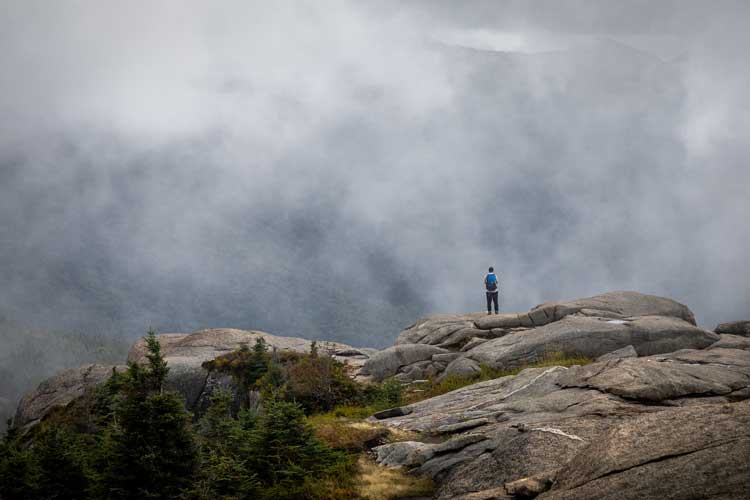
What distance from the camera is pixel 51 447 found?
71.0ft

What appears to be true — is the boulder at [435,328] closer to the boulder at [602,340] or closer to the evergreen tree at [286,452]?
the boulder at [602,340]

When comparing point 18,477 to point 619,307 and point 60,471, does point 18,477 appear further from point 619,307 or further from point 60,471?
point 619,307

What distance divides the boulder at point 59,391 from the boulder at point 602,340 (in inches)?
1154

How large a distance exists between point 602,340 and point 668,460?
23.3 meters

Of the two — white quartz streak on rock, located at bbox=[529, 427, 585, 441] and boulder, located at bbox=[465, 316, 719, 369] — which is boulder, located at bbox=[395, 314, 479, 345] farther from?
white quartz streak on rock, located at bbox=[529, 427, 585, 441]

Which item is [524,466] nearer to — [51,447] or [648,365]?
[648,365]

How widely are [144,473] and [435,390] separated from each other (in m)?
17.7

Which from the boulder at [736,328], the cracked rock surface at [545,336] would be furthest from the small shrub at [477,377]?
the boulder at [736,328]

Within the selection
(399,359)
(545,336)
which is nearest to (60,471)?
(399,359)

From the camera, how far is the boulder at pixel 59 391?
1754 inches

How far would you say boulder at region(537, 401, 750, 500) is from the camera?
870 cm

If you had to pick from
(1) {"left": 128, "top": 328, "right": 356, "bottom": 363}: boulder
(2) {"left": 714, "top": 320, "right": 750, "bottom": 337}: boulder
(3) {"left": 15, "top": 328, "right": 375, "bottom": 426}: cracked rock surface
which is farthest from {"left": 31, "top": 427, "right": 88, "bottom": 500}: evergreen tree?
(2) {"left": 714, "top": 320, "right": 750, "bottom": 337}: boulder

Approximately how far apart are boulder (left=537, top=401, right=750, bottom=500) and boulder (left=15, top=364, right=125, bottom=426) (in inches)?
1589

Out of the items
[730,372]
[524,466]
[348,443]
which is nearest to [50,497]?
[348,443]
